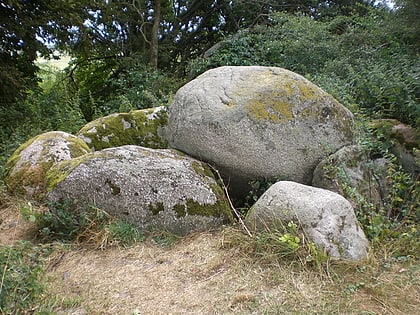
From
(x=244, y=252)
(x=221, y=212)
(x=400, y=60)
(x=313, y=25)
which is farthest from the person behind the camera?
(x=313, y=25)

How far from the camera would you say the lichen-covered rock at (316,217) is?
3.17 m

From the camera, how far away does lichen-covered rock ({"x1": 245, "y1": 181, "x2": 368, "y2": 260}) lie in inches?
125

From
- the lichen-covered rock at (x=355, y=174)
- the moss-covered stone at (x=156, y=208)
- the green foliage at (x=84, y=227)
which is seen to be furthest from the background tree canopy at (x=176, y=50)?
the moss-covered stone at (x=156, y=208)

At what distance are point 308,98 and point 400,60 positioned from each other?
2.51 meters

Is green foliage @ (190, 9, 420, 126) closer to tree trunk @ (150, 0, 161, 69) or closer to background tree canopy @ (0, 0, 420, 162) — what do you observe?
background tree canopy @ (0, 0, 420, 162)

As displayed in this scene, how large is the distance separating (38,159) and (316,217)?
10.6 ft

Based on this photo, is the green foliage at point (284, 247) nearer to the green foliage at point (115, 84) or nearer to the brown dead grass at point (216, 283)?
the brown dead grass at point (216, 283)

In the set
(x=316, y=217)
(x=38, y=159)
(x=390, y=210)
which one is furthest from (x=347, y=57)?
(x=38, y=159)

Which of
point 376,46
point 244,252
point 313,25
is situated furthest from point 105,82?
point 244,252

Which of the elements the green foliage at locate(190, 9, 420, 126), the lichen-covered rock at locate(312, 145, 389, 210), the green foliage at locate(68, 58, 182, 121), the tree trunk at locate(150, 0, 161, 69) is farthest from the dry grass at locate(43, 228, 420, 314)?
the tree trunk at locate(150, 0, 161, 69)

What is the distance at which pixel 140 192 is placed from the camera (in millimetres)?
3850

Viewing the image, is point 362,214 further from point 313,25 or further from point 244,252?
point 313,25

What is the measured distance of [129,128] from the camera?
5.53 metres

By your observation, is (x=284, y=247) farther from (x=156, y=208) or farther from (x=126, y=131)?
(x=126, y=131)
